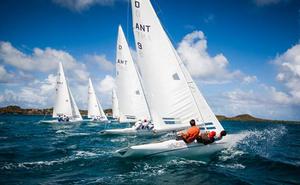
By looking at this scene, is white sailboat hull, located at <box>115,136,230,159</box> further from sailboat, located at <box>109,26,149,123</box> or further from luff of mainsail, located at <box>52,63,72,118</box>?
luff of mainsail, located at <box>52,63,72,118</box>

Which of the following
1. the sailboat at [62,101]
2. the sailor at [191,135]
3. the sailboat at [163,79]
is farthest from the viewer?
the sailboat at [62,101]

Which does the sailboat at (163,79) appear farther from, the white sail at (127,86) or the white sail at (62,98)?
the white sail at (62,98)

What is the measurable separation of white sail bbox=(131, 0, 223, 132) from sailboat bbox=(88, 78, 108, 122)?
48.1m

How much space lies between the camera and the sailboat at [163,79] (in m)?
17.0

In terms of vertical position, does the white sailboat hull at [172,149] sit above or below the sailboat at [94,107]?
below

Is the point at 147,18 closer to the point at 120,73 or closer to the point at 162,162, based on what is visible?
the point at 162,162

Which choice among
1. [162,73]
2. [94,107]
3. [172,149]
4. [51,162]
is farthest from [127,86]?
[94,107]

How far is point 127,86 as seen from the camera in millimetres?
31469

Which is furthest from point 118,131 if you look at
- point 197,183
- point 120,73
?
point 197,183

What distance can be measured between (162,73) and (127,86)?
14439mm

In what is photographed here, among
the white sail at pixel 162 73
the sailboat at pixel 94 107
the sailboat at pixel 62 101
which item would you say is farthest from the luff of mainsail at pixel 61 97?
the white sail at pixel 162 73

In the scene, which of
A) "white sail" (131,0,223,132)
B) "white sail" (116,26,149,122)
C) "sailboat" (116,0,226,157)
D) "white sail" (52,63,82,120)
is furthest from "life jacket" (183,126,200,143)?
"white sail" (52,63,82,120)

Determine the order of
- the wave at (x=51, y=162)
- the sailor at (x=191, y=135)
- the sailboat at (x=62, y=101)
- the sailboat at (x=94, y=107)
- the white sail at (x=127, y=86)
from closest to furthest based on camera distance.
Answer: the wave at (x=51, y=162), the sailor at (x=191, y=135), the white sail at (x=127, y=86), the sailboat at (x=62, y=101), the sailboat at (x=94, y=107)

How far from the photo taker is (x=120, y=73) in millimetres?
31984
